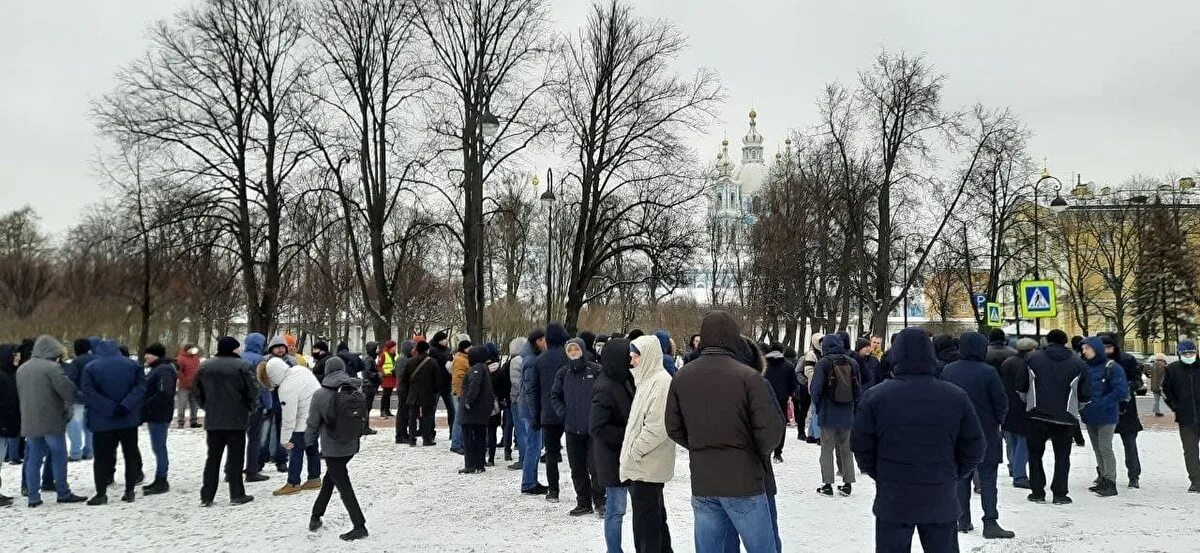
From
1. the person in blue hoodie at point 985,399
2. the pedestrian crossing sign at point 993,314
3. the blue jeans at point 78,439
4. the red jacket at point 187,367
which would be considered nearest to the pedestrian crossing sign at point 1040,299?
the pedestrian crossing sign at point 993,314

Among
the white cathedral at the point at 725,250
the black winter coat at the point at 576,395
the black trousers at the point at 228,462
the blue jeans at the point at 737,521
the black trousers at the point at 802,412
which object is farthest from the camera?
the white cathedral at the point at 725,250

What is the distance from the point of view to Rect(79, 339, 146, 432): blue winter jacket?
33.5ft

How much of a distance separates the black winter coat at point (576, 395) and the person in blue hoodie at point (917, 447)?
3655 mm

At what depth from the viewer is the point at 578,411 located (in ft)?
29.5

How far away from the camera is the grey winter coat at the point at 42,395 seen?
1041cm

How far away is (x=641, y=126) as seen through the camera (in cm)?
2539

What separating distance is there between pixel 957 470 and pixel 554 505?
546 centimetres

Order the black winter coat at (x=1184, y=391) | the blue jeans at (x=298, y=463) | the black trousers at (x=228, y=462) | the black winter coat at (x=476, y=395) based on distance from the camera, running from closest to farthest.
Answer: the black trousers at (x=228, y=462) < the black winter coat at (x=1184, y=391) < the blue jeans at (x=298, y=463) < the black winter coat at (x=476, y=395)

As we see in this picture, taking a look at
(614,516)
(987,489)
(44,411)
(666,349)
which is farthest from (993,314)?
(44,411)

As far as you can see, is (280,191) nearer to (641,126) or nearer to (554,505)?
(641,126)

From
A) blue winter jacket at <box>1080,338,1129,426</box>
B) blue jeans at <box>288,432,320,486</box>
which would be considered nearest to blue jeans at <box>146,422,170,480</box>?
blue jeans at <box>288,432,320,486</box>

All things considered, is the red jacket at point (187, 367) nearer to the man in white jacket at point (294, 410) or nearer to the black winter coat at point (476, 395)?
the man in white jacket at point (294, 410)

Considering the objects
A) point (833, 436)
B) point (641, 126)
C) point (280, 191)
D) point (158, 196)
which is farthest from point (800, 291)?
point (833, 436)

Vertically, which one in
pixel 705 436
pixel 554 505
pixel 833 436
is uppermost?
pixel 705 436
